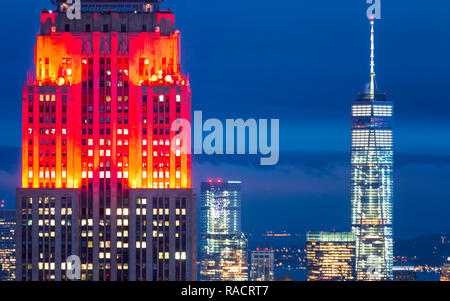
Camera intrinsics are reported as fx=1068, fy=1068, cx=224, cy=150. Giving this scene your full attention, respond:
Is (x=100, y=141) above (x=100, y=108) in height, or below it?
below

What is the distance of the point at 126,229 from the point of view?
167875mm

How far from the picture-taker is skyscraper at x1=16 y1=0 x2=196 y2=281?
166125 mm

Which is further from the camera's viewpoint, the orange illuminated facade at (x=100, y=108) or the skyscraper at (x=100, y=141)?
the orange illuminated facade at (x=100, y=108)

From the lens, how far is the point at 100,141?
6693 inches

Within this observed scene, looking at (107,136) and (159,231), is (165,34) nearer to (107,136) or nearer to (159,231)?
(107,136)

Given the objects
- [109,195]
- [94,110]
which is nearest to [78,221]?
[109,195]

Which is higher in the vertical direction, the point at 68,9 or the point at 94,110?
the point at 68,9

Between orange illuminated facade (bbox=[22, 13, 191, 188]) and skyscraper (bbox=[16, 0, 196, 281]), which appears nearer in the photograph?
skyscraper (bbox=[16, 0, 196, 281])

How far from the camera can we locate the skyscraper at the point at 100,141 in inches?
6540
